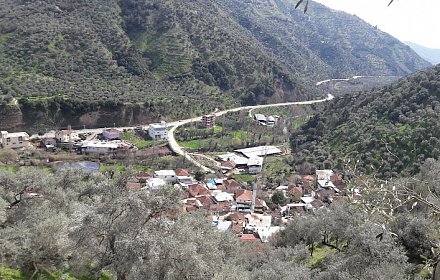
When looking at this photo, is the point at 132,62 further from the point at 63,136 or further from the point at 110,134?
the point at 63,136

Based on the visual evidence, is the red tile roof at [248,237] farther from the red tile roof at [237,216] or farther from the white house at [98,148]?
the white house at [98,148]

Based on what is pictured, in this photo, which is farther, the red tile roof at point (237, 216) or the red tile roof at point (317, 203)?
the red tile roof at point (317, 203)

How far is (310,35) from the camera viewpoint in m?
144

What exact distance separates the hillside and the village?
5.97 metres

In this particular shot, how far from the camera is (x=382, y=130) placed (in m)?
35.9

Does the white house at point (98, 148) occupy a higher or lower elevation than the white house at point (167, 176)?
lower

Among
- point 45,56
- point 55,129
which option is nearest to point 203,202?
point 55,129

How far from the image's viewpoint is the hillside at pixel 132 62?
48750 millimetres

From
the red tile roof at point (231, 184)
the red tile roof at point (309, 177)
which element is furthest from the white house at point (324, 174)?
the red tile roof at point (231, 184)

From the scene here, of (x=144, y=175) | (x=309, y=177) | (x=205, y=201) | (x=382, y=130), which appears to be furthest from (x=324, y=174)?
(x=144, y=175)

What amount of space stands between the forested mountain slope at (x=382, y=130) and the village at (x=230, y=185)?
3874 millimetres

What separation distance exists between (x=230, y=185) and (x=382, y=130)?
18224mm

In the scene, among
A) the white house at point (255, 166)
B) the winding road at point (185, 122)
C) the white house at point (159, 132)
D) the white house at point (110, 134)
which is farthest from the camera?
the white house at point (159, 132)

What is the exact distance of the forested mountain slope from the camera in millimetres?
30531
